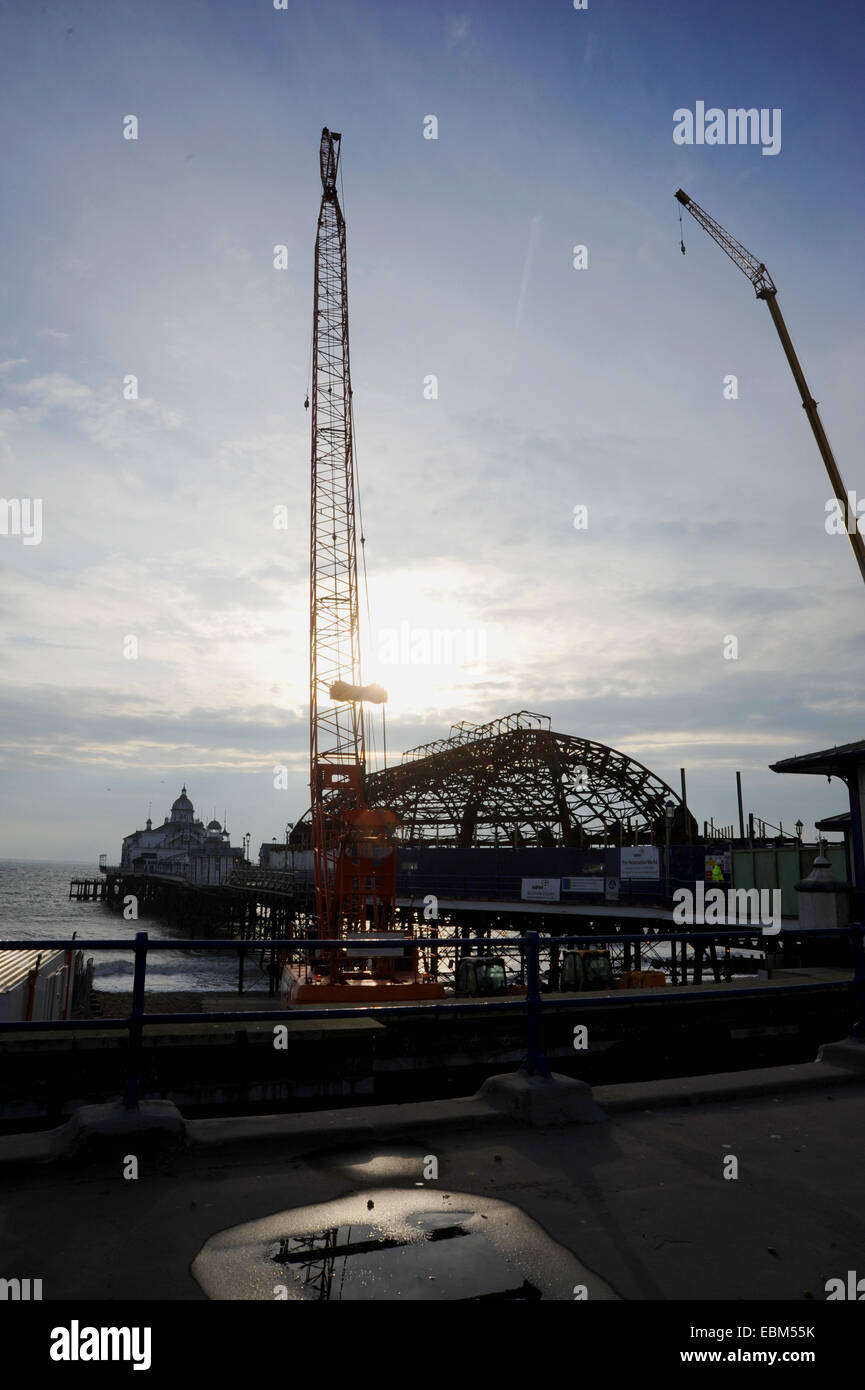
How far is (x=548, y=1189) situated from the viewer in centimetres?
464

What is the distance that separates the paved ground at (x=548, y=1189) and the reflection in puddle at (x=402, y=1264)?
1.28ft

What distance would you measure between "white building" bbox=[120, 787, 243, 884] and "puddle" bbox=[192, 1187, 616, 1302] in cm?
15711

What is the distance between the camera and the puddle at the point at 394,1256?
344 cm

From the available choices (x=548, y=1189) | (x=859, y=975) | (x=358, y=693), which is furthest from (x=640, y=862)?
(x=548, y=1189)

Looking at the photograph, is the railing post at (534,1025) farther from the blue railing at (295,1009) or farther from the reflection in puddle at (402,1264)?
the reflection in puddle at (402,1264)

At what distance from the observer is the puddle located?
3.44 m

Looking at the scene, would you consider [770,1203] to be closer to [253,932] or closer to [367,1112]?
[367,1112]

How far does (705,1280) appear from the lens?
3.56 meters

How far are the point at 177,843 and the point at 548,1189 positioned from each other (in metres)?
186

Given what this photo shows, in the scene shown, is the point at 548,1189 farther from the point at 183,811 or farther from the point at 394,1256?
the point at 183,811

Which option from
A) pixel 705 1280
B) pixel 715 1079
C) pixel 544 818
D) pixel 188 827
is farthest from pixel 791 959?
pixel 188 827

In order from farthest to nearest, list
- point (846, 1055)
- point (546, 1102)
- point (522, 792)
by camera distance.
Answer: point (522, 792)
point (846, 1055)
point (546, 1102)

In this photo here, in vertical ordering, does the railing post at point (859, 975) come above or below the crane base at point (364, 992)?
above

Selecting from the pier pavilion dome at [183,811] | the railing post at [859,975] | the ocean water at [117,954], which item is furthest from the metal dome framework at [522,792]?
the pier pavilion dome at [183,811]
